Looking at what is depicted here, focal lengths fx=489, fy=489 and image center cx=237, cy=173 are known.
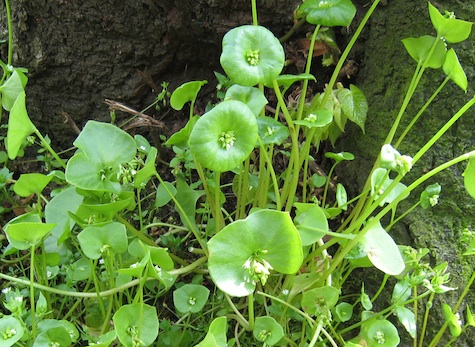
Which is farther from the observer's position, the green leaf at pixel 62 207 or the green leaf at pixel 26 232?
the green leaf at pixel 62 207

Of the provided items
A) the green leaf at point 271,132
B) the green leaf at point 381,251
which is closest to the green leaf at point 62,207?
the green leaf at point 271,132

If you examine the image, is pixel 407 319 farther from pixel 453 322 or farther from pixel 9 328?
pixel 9 328

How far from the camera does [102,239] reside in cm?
69

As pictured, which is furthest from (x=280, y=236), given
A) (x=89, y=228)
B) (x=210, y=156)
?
(x=89, y=228)

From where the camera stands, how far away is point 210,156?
2.05 ft

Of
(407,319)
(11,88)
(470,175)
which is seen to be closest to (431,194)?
(470,175)

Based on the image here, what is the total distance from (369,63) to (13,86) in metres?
0.70

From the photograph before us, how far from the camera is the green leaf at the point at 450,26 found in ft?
2.47

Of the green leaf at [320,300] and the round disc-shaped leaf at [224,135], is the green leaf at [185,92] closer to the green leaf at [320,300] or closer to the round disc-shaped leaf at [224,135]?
the round disc-shaped leaf at [224,135]

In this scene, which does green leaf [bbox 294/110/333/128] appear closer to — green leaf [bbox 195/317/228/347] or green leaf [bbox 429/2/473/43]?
green leaf [bbox 429/2/473/43]

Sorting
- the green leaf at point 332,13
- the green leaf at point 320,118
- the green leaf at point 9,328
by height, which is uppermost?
the green leaf at point 332,13

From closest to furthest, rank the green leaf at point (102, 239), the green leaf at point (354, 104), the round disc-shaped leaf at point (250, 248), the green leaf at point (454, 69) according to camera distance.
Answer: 1. the round disc-shaped leaf at point (250, 248)
2. the green leaf at point (102, 239)
3. the green leaf at point (454, 69)
4. the green leaf at point (354, 104)

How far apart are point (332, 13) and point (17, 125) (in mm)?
522

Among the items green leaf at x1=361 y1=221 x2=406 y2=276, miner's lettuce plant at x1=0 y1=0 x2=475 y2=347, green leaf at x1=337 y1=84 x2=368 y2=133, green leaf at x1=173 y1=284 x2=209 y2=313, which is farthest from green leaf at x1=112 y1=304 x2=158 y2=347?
green leaf at x1=337 y1=84 x2=368 y2=133
